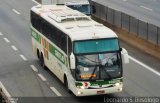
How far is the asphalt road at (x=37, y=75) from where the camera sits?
26.1 m

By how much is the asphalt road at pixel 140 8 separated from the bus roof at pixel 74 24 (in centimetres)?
1706

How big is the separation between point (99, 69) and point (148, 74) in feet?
21.7

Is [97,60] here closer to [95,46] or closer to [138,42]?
[95,46]

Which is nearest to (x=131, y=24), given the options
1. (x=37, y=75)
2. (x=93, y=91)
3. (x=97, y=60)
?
(x=37, y=75)

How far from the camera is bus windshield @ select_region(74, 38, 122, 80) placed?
23.9 m

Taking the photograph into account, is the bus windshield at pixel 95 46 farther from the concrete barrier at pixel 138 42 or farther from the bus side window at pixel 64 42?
the concrete barrier at pixel 138 42

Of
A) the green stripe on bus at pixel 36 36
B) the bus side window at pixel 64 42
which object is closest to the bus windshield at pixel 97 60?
the bus side window at pixel 64 42

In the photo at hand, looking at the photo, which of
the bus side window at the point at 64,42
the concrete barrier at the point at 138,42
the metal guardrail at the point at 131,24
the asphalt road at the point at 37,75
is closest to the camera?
the bus side window at the point at 64,42

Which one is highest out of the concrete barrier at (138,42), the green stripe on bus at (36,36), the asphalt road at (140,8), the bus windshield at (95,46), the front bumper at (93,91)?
the bus windshield at (95,46)

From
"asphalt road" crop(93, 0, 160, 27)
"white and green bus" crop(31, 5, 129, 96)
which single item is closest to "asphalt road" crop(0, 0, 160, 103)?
"white and green bus" crop(31, 5, 129, 96)

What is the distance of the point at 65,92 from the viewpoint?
26188 mm

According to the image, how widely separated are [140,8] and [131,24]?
→ 1669 centimetres

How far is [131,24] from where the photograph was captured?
37.2 metres

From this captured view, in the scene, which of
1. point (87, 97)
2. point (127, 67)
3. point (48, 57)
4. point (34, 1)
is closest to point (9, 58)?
point (48, 57)
